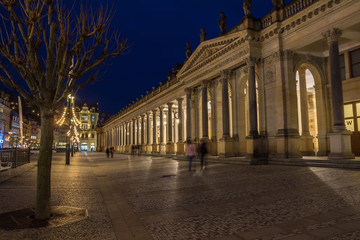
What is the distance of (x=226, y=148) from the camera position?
76.1ft

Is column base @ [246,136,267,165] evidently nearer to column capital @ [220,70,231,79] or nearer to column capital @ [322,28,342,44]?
column capital @ [220,70,231,79]

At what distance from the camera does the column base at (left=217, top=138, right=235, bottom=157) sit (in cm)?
2312

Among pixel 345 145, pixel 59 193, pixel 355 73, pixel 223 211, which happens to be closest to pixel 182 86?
pixel 355 73

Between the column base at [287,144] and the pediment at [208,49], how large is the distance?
8.68 m

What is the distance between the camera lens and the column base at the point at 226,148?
23.1 m

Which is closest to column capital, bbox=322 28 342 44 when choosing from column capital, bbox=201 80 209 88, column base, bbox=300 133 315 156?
column base, bbox=300 133 315 156

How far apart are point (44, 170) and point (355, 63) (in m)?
21.5

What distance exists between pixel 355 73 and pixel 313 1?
6.62 metres

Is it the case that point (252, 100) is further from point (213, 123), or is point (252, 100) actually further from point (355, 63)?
point (355, 63)

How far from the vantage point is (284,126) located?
61.3 feet

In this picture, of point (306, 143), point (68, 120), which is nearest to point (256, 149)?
point (306, 143)

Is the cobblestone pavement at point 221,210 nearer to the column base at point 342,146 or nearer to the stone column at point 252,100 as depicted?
the column base at point 342,146

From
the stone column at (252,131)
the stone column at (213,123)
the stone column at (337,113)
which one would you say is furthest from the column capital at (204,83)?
the stone column at (337,113)

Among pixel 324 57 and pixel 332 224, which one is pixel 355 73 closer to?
pixel 324 57
